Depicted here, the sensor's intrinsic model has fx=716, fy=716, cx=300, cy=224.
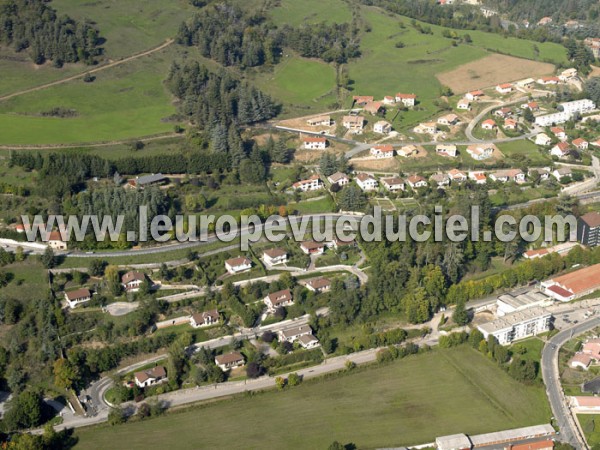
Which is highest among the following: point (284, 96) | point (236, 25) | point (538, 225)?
point (236, 25)

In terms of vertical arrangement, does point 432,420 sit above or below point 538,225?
below

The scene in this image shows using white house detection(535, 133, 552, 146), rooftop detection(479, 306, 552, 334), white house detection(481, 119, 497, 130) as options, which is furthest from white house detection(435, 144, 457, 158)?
rooftop detection(479, 306, 552, 334)

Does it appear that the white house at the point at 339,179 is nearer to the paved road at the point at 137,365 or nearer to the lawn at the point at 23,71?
the paved road at the point at 137,365

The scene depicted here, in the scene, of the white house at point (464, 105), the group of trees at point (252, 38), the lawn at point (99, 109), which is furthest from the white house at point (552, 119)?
the lawn at point (99, 109)

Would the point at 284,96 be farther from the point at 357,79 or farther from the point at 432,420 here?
the point at 432,420

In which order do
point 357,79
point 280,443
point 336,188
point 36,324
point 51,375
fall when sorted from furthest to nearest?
point 357,79, point 336,188, point 36,324, point 51,375, point 280,443

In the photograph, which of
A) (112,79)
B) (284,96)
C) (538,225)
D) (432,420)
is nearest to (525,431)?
(432,420)
